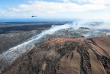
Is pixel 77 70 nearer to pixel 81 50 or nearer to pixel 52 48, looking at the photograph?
pixel 81 50

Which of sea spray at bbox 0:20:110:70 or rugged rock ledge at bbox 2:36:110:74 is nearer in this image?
rugged rock ledge at bbox 2:36:110:74

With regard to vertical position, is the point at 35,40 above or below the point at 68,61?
below

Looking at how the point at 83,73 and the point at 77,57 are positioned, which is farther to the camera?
the point at 77,57

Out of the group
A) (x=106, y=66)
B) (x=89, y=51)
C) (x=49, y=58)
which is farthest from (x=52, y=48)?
(x=106, y=66)

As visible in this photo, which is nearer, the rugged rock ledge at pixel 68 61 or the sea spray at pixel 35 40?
the rugged rock ledge at pixel 68 61

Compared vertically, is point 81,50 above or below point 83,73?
above

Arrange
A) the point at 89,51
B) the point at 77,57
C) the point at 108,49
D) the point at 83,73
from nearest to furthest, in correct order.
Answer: the point at 83,73 < the point at 77,57 < the point at 89,51 < the point at 108,49

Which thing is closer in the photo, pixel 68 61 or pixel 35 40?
pixel 68 61

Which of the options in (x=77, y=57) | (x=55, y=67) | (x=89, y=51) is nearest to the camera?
(x=55, y=67)
